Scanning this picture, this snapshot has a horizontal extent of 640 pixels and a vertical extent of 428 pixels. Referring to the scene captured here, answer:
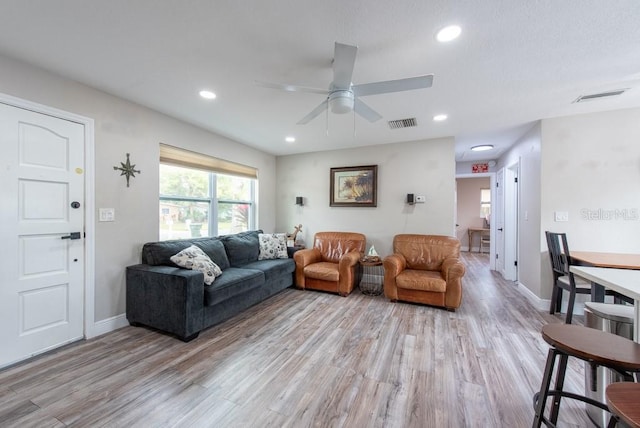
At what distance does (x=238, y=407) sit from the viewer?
1648 mm

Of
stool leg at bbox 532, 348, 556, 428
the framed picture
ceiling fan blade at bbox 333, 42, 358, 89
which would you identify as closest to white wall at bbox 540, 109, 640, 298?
the framed picture

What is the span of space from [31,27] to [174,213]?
7.17 ft

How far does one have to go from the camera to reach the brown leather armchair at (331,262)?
3857 mm

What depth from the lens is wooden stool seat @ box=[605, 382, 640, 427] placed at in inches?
28.5

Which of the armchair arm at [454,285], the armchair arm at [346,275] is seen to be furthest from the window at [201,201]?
the armchair arm at [454,285]

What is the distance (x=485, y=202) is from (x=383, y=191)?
5617 millimetres

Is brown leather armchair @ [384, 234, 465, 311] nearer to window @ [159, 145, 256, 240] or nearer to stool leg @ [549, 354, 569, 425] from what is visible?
stool leg @ [549, 354, 569, 425]

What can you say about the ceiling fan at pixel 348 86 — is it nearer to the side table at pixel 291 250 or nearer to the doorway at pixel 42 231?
the doorway at pixel 42 231

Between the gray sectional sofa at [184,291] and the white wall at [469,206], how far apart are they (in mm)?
7347

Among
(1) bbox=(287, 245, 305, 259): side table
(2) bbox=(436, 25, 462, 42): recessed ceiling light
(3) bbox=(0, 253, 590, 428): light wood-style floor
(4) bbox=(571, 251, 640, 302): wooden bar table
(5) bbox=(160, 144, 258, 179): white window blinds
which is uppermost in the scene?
(2) bbox=(436, 25, 462, 42): recessed ceiling light

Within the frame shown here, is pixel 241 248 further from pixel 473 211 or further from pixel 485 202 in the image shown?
pixel 485 202

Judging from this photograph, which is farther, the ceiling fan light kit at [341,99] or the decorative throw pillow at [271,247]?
the decorative throw pillow at [271,247]

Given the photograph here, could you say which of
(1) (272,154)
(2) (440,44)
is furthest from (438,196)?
(1) (272,154)

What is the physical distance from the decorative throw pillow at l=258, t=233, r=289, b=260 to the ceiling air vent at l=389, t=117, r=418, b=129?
2571 mm
